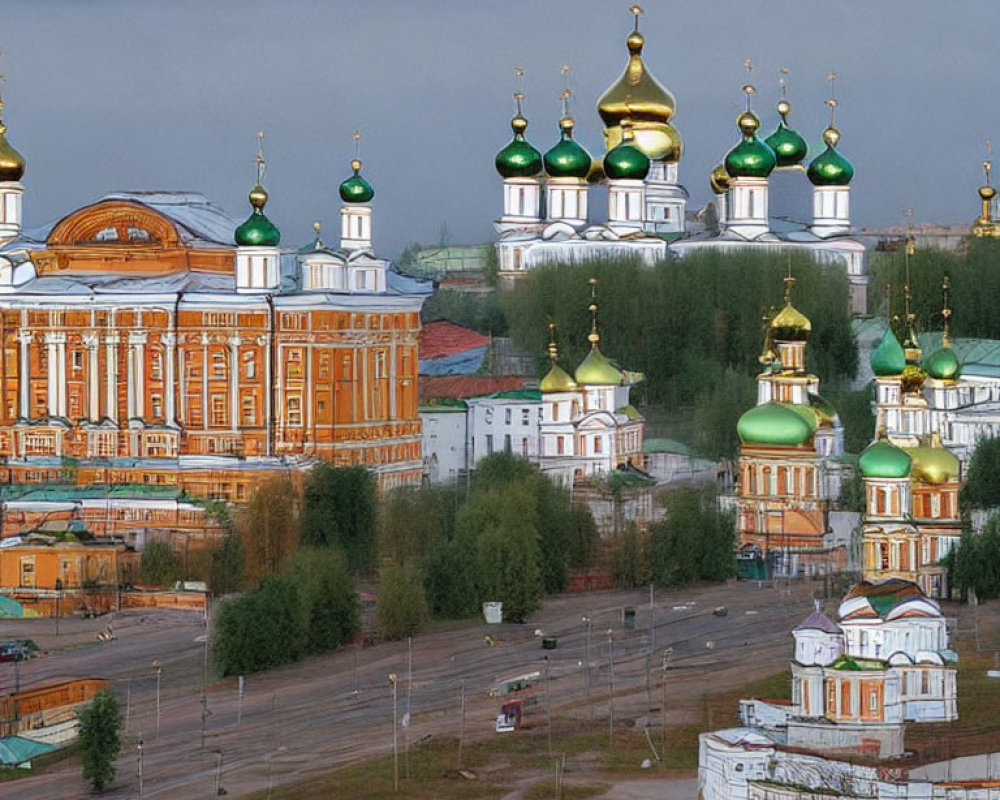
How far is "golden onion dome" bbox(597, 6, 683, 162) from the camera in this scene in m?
74.6

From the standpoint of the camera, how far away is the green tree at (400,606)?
5384 cm

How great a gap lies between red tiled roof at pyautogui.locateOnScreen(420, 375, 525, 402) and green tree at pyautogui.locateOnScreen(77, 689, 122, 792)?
21592 mm

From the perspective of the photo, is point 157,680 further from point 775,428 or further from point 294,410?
point 294,410

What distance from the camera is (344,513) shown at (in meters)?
59.7

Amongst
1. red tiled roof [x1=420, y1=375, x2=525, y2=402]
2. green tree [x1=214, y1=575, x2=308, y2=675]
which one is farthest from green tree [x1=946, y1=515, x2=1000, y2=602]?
red tiled roof [x1=420, y1=375, x2=525, y2=402]

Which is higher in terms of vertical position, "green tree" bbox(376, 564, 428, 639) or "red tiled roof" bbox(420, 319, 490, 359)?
"red tiled roof" bbox(420, 319, 490, 359)

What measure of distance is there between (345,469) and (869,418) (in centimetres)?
848

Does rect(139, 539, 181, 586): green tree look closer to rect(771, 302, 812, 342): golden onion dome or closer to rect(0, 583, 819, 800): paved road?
rect(0, 583, 819, 800): paved road

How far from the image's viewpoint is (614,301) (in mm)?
68750

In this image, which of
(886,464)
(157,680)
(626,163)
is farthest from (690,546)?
(626,163)

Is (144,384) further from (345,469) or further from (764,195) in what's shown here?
(764,195)

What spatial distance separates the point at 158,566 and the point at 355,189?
10.6 m

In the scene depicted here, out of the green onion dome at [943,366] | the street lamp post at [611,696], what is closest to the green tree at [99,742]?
the street lamp post at [611,696]

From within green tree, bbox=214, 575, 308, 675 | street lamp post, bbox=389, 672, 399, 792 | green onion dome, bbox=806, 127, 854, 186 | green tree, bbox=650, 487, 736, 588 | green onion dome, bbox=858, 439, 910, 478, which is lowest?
street lamp post, bbox=389, 672, 399, 792
